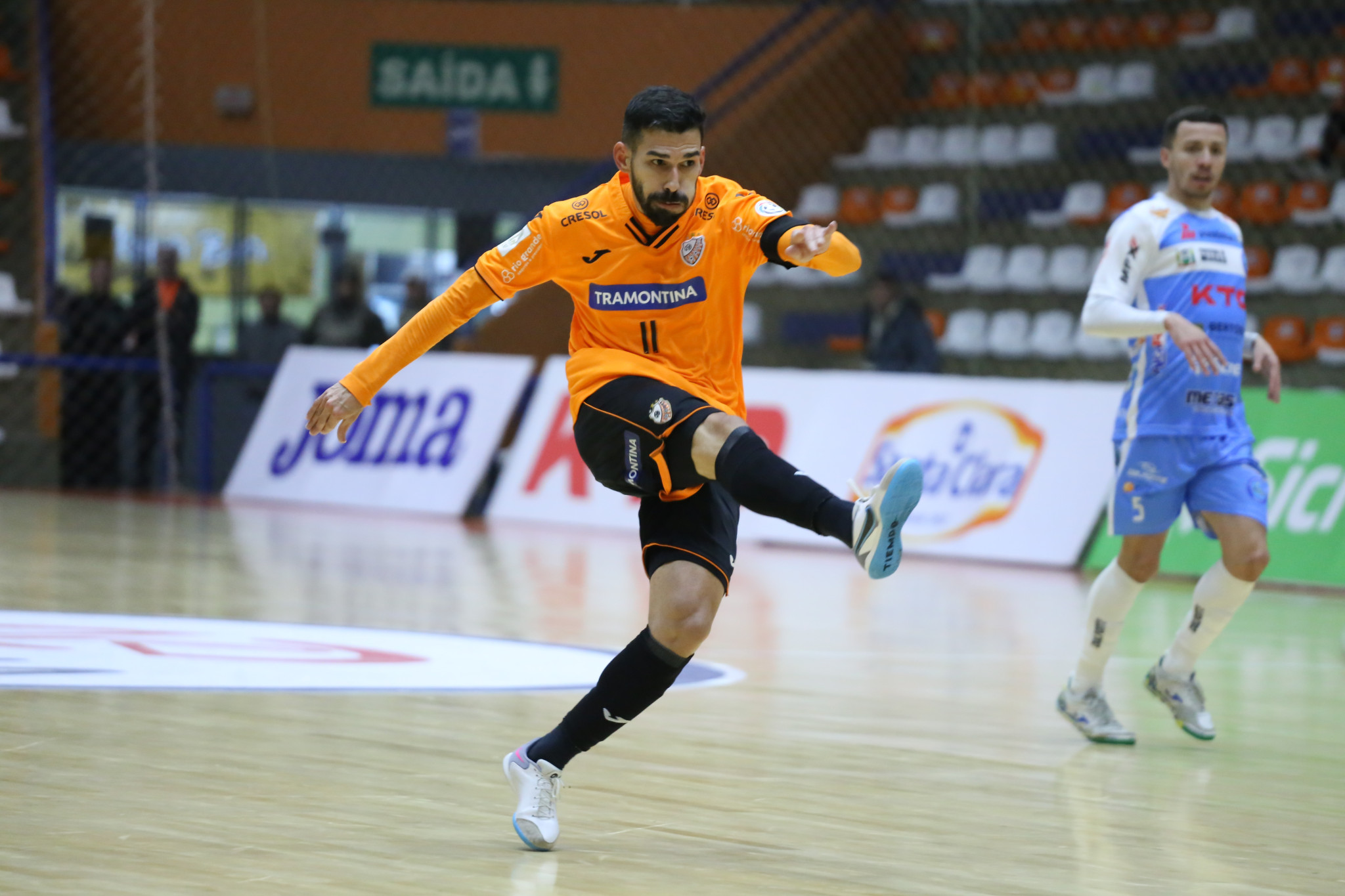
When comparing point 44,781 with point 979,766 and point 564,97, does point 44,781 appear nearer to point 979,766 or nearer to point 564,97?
point 979,766

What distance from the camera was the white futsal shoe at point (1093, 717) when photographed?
5.83m

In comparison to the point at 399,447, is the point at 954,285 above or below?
above

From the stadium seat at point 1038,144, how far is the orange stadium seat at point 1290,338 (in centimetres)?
336

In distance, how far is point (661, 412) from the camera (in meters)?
4.26

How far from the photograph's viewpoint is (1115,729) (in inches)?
230

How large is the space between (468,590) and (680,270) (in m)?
5.34

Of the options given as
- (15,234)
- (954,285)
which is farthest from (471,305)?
(15,234)

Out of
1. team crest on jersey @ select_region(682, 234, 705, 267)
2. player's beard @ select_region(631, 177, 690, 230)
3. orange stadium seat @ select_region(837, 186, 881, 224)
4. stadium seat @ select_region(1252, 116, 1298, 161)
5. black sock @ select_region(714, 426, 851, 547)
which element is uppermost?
stadium seat @ select_region(1252, 116, 1298, 161)

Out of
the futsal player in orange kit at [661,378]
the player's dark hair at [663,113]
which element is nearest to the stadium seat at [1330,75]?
the futsal player in orange kit at [661,378]

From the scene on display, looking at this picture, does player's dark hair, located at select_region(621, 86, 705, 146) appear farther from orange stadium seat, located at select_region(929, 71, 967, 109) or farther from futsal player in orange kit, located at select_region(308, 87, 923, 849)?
orange stadium seat, located at select_region(929, 71, 967, 109)

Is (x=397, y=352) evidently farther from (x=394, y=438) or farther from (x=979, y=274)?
(x=979, y=274)

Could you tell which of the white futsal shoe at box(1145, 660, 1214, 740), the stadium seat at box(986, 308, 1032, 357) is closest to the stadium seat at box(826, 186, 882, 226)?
the stadium seat at box(986, 308, 1032, 357)

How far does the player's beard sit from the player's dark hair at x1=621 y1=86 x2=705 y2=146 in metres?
Result: 0.14

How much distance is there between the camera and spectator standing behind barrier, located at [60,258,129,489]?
54.8 feet
